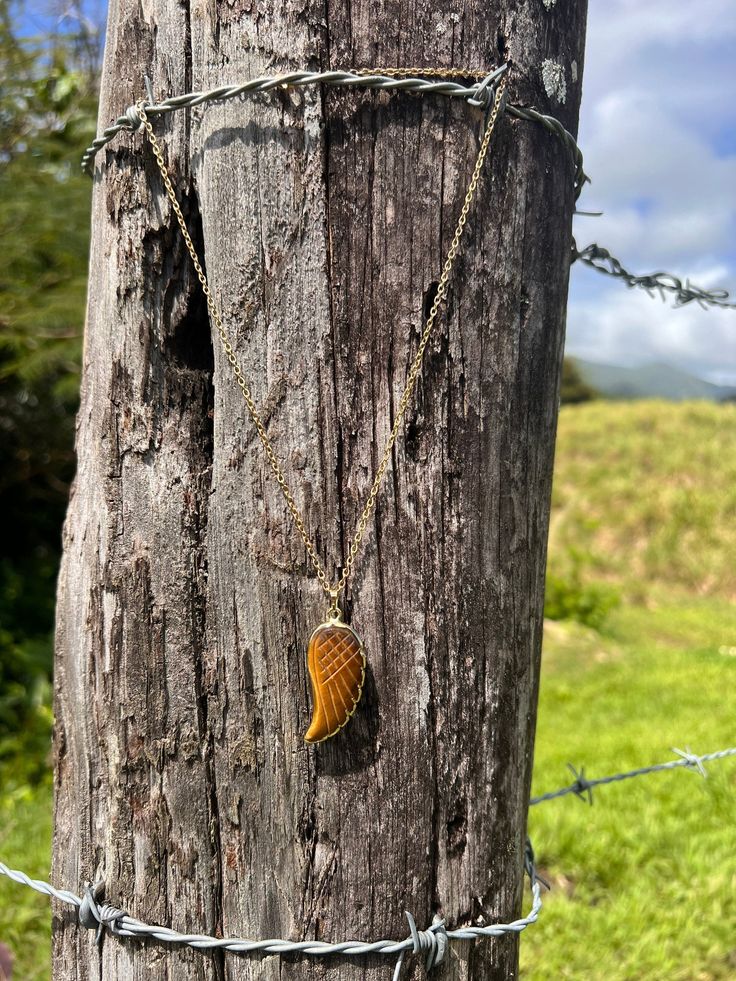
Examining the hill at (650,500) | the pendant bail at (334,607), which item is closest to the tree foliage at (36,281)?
the pendant bail at (334,607)

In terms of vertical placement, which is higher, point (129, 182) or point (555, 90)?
point (555, 90)

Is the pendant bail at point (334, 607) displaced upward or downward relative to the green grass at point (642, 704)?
upward

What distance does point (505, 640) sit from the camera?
130 centimetres

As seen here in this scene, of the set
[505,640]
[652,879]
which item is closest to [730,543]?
[652,879]

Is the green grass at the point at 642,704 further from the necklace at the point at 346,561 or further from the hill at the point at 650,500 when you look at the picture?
the necklace at the point at 346,561

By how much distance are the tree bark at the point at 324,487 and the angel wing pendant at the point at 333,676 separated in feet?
0.12

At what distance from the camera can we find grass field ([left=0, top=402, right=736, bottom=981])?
296cm

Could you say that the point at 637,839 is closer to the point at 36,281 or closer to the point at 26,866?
the point at 26,866

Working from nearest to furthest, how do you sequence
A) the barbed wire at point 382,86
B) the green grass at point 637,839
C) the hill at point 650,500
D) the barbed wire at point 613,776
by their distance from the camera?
the barbed wire at point 382,86, the barbed wire at point 613,776, the green grass at point 637,839, the hill at point 650,500

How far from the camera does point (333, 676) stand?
1165 millimetres

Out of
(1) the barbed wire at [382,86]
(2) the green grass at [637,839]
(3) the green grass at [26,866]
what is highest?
(1) the barbed wire at [382,86]

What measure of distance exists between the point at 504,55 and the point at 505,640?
0.88 meters

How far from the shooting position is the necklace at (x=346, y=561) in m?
1.17

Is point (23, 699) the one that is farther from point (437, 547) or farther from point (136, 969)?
point (437, 547)
